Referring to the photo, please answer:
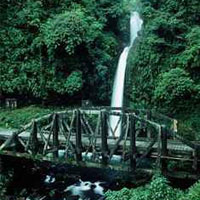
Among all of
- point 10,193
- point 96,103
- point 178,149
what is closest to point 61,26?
point 96,103

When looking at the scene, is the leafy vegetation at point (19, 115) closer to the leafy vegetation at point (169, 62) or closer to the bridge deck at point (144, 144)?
the bridge deck at point (144, 144)

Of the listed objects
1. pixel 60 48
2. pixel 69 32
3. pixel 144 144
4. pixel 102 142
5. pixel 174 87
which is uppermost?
pixel 69 32

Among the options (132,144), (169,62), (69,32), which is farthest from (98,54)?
(132,144)

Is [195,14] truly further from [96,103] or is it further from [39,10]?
[39,10]

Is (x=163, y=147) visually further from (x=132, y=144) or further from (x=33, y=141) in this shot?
(x=33, y=141)

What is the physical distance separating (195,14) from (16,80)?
31.0 feet

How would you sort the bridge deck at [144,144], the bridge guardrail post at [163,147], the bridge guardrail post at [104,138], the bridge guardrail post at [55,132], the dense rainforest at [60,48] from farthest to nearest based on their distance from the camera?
the dense rainforest at [60,48]
the bridge guardrail post at [55,132]
the bridge guardrail post at [104,138]
the bridge deck at [144,144]
the bridge guardrail post at [163,147]

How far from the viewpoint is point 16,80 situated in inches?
855

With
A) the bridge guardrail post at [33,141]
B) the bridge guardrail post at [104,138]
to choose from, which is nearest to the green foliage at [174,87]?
the bridge guardrail post at [104,138]

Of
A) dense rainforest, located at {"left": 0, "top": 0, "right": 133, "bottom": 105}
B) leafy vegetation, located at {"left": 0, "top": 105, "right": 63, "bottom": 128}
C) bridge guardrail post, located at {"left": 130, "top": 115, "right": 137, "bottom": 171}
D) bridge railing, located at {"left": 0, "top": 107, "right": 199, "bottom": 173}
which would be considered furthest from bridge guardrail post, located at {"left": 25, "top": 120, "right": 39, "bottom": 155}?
dense rainforest, located at {"left": 0, "top": 0, "right": 133, "bottom": 105}

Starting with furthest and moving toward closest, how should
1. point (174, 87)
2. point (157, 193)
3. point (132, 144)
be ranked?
point (174, 87) < point (132, 144) < point (157, 193)

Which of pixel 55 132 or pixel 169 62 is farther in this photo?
pixel 169 62

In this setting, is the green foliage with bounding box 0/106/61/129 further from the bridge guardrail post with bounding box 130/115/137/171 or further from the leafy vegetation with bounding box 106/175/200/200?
the leafy vegetation with bounding box 106/175/200/200

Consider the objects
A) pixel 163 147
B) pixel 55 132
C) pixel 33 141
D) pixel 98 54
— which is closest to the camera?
pixel 163 147
